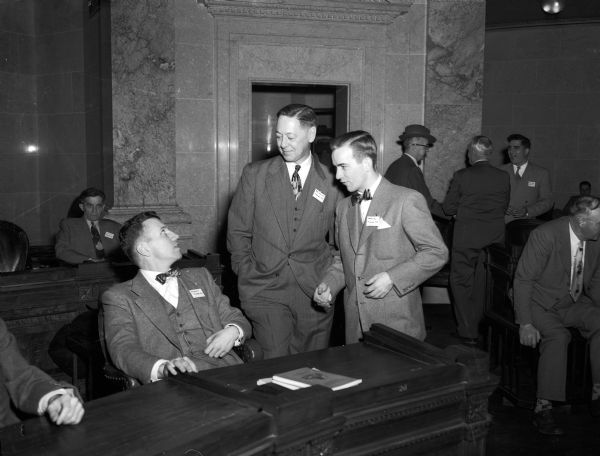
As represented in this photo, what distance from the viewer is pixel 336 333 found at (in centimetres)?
618

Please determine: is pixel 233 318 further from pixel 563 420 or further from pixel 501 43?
pixel 501 43

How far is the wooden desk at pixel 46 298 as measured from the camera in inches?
185

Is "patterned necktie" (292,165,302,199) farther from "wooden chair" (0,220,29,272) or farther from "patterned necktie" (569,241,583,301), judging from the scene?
"wooden chair" (0,220,29,272)

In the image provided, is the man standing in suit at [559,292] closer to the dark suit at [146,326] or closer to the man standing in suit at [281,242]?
the man standing in suit at [281,242]

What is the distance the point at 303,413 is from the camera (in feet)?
7.04

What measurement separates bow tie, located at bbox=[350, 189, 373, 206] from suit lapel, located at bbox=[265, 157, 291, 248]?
0.48 m

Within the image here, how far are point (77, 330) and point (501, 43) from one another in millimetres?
9009

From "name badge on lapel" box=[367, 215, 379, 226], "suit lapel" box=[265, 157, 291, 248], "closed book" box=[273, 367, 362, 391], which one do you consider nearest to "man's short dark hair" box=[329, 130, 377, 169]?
"name badge on lapel" box=[367, 215, 379, 226]

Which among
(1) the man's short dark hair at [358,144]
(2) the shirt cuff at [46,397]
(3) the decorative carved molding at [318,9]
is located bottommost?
(2) the shirt cuff at [46,397]

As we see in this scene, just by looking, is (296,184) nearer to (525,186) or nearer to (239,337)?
(239,337)

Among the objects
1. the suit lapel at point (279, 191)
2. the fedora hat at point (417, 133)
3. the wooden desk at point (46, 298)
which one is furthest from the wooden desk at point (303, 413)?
the fedora hat at point (417, 133)

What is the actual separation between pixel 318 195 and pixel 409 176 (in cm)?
280

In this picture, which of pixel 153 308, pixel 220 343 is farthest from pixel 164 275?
pixel 220 343

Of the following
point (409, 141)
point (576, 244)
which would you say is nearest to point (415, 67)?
point (409, 141)
